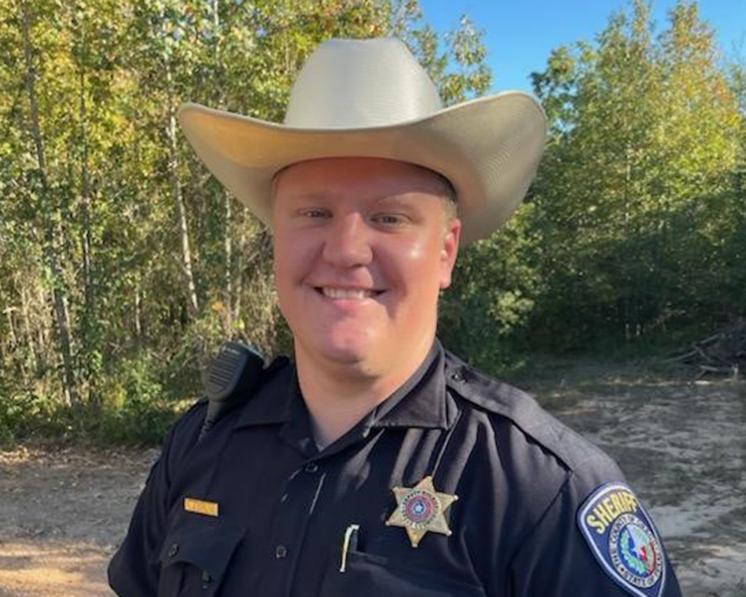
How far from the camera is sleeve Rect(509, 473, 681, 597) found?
1.17m

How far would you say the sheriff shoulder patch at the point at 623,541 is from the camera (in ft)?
3.89

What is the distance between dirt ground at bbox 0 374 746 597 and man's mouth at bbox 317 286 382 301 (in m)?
4.15

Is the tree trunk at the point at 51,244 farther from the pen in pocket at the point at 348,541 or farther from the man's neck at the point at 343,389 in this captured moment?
the pen in pocket at the point at 348,541

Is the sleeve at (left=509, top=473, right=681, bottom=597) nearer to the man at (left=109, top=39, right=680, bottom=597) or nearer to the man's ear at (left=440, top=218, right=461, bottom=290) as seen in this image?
the man at (left=109, top=39, right=680, bottom=597)

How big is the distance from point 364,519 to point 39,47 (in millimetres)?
8519

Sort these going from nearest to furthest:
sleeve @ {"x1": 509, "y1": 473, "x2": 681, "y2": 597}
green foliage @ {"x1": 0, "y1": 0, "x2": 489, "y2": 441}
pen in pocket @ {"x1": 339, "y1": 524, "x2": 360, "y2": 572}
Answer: sleeve @ {"x1": 509, "y1": 473, "x2": 681, "y2": 597}, pen in pocket @ {"x1": 339, "y1": 524, "x2": 360, "y2": 572}, green foliage @ {"x1": 0, "y1": 0, "x2": 489, "y2": 441}

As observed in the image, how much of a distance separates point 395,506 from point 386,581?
0.37ft

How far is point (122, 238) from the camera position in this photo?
944cm

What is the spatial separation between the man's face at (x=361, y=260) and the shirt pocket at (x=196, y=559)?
0.36 meters

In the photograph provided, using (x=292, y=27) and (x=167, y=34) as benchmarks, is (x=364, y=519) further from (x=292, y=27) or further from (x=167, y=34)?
(x=292, y=27)

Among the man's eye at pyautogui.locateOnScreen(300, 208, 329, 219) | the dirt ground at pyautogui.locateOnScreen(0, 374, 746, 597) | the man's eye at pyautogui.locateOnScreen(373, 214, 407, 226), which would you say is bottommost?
the dirt ground at pyautogui.locateOnScreen(0, 374, 746, 597)

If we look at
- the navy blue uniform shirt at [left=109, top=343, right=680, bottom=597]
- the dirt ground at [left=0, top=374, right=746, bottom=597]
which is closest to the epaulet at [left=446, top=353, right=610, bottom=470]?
the navy blue uniform shirt at [left=109, top=343, right=680, bottom=597]

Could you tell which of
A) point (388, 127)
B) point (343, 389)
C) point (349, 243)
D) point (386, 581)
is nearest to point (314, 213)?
point (349, 243)

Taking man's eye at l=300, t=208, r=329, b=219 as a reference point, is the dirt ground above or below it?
below
